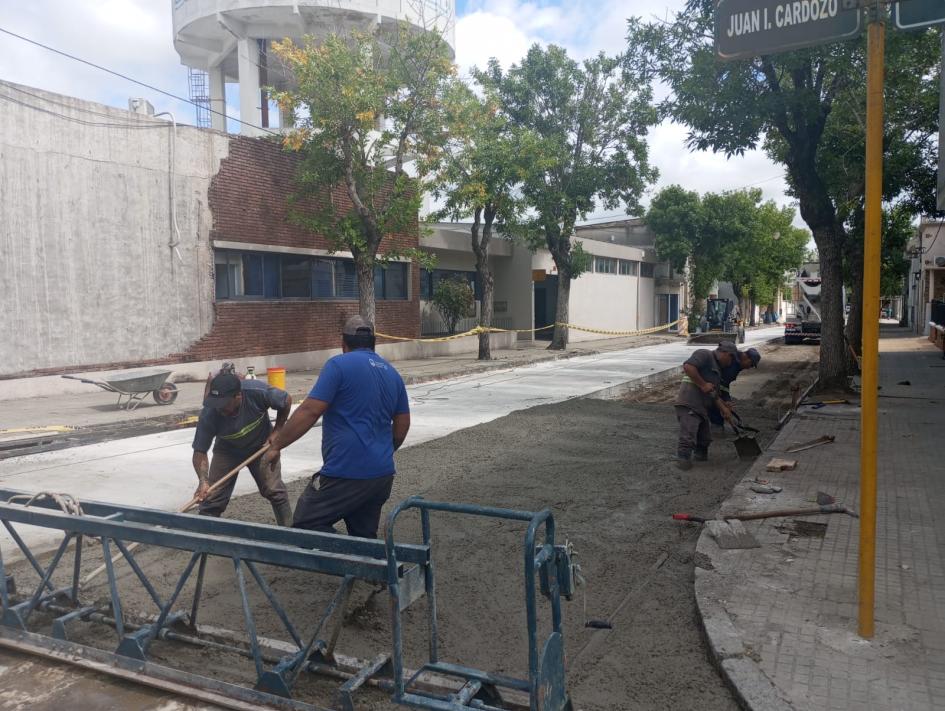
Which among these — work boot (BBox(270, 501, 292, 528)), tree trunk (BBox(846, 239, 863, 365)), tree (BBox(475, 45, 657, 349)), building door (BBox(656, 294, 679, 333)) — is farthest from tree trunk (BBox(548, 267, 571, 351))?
work boot (BBox(270, 501, 292, 528))

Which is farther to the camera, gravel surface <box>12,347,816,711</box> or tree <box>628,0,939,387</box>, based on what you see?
tree <box>628,0,939,387</box>

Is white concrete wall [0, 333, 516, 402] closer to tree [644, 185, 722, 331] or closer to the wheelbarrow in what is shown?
the wheelbarrow

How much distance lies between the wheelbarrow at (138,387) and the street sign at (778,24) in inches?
428

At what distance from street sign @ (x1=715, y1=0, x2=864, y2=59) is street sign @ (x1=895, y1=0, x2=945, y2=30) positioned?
0.05 meters

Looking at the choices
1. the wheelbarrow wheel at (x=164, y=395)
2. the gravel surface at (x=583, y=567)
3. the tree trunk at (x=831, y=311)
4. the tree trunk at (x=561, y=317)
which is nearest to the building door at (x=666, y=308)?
the tree trunk at (x=561, y=317)

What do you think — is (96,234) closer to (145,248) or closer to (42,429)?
(145,248)

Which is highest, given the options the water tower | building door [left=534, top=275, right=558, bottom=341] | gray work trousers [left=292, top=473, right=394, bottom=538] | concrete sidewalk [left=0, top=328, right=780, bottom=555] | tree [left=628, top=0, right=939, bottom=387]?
the water tower

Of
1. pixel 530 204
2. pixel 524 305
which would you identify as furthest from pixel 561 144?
pixel 524 305

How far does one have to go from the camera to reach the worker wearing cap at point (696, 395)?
27.6 feet

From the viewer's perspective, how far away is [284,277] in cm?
1908

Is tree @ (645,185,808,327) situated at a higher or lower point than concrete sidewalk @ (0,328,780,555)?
higher

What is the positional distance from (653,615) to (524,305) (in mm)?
28181

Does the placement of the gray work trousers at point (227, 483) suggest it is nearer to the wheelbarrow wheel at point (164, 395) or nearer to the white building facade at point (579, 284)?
the wheelbarrow wheel at point (164, 395)

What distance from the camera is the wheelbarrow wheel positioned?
13190 mm
